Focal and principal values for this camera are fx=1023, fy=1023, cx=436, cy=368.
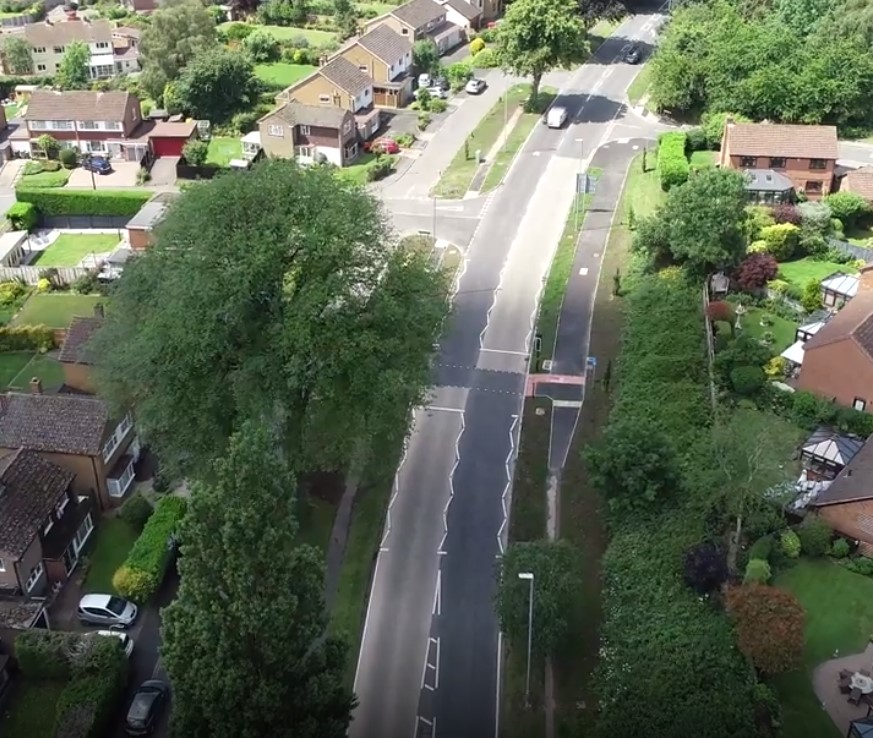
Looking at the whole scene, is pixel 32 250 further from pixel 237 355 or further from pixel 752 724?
pixel 752 724

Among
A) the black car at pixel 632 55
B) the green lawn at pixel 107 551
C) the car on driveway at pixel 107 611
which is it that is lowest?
the green lawn at pixel 107 551

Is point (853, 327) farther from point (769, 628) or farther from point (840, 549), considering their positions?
point (769, 628)

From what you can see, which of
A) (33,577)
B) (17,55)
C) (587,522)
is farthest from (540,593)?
(17,55)

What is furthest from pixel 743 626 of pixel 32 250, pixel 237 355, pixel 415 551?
pixel 32 250

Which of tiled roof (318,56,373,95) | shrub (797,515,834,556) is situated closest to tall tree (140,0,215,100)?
tiled roof (318,56,373,95)

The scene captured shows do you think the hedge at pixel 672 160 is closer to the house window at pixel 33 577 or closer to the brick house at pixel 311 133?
the brick house at pixel 311 133

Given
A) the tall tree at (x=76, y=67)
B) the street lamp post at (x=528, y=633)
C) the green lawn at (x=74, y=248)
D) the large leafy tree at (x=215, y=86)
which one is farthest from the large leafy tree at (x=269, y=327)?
the tall tree at (x=76, y=67)
